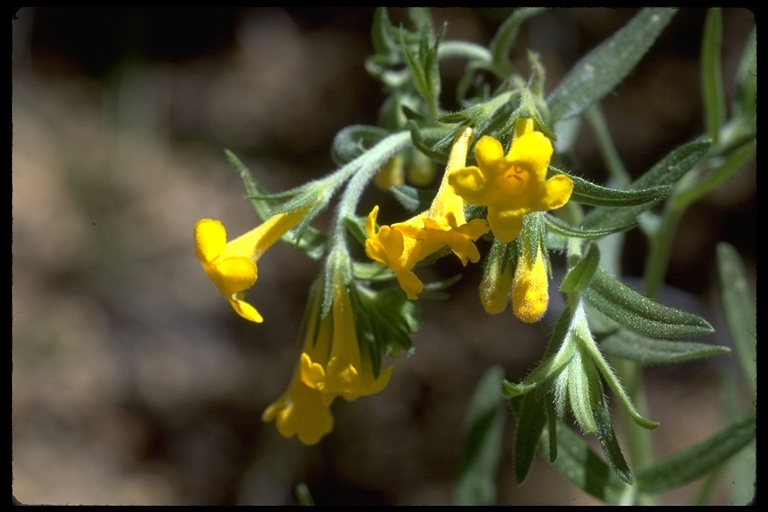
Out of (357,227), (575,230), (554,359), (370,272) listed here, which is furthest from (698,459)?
(357,227)

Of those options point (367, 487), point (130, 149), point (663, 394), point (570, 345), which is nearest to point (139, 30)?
point (130, 149)

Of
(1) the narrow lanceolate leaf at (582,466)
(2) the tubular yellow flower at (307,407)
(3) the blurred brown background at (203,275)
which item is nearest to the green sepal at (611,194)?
(2) the tubular yellow flower at (307,407)

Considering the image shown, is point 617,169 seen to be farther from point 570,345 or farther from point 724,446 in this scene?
point 570,345

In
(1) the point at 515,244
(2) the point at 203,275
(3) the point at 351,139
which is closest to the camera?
(1) the point at 515,244

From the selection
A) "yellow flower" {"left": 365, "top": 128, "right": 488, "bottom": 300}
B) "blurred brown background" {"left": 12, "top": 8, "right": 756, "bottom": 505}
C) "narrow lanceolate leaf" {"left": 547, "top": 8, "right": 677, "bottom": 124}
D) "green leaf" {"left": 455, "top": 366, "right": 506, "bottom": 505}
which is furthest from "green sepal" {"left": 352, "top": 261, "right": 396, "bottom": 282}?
"blurred brown background" {"left": 12, "top": 8, "right": 756, "bottom": 505}

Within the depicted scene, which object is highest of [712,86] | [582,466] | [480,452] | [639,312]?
[712,86]

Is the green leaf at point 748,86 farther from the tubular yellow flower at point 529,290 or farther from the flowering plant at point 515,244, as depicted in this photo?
the tubular yellow flower at point 529,290

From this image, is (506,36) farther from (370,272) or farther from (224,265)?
(224,265)
